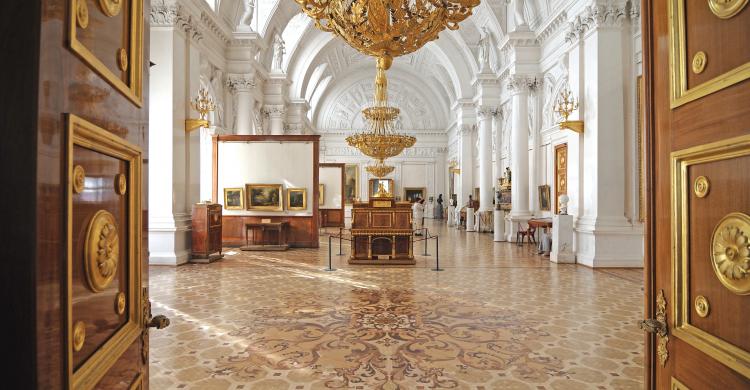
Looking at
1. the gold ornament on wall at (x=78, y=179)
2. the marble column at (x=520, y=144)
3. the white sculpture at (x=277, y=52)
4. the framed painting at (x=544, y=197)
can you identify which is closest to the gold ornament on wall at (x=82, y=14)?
the gold ornament on wall at (x=78, y=179)

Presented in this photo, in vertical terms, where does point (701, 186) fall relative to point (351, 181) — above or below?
below

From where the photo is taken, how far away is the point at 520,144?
1488 centimetres

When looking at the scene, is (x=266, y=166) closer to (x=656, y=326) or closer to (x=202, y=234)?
(x=202, y=234)

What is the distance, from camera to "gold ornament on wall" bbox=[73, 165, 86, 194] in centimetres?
105

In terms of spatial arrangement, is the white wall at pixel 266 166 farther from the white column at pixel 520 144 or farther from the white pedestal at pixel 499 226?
the white column at pixel 520 144

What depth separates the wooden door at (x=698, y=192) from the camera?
1216 millimetres

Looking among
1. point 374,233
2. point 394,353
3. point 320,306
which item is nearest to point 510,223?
point 374,233

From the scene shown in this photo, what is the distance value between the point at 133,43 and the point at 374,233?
30.7ft

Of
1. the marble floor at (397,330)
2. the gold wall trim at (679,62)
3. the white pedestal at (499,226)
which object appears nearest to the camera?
the gold wall trim at (679,62)

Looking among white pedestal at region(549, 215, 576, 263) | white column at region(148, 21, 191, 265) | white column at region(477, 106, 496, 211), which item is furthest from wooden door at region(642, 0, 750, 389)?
white column at region(477, 106, 496, 211)

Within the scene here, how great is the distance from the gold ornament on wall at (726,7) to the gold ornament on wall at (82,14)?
171cm

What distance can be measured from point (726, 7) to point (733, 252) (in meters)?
0.70

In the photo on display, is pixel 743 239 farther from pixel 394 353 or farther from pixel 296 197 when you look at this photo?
pixel 296 197

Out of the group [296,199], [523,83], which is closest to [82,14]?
[296,199]
